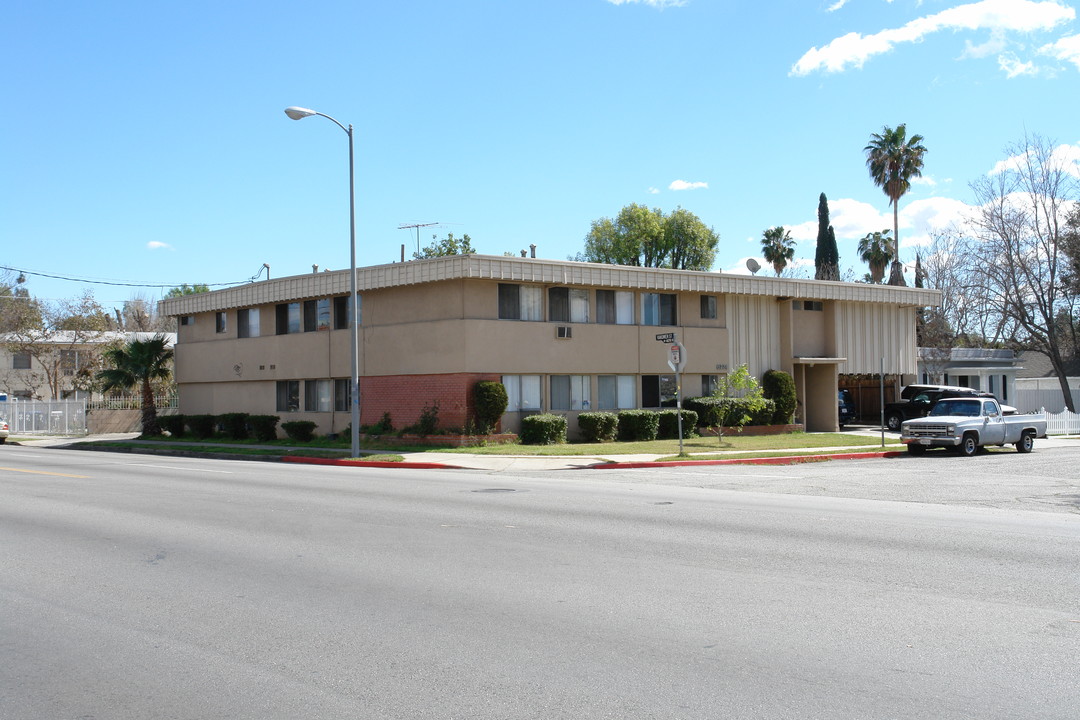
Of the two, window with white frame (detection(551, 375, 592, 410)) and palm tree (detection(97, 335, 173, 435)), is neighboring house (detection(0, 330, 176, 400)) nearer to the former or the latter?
palm tree (detection(97, 335, 173, 435))

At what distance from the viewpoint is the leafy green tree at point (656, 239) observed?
2653 inches

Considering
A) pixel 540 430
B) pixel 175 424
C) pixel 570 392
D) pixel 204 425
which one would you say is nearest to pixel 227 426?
pixel 204 425

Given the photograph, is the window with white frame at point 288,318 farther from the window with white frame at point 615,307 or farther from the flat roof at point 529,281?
the window with white frame at point 615,307

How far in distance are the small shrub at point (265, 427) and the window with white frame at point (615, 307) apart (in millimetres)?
12119

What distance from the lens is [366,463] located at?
24.5m

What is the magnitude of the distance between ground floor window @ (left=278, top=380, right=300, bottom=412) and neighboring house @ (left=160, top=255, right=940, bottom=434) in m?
0.06

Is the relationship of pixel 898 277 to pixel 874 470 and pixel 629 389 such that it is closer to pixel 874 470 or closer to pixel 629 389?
pixel 629 389

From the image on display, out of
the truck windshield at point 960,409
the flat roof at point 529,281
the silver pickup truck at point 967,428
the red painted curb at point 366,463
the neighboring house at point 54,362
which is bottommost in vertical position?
the red painted curb at point 366,463

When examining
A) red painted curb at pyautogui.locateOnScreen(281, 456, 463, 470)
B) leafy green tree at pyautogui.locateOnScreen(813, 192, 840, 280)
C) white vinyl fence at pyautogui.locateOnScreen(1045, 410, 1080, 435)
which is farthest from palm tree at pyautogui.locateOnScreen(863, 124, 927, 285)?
red painted curb at pyautogui.locateOnScreen(281, 456, 463, 470)

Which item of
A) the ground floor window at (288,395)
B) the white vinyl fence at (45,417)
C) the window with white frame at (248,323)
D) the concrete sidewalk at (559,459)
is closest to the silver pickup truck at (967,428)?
the concrete sidewalk at (559,459)

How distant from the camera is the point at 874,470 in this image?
71.3 ft

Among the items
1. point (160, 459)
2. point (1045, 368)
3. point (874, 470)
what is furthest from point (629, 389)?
point (1045, 368)

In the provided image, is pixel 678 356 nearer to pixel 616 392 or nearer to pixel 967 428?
pixel 616 392

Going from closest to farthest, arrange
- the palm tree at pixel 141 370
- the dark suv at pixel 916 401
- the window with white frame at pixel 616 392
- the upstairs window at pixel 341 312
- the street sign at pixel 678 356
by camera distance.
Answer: the street sign at pixel 678 356, the window with white frame at pixel 616 392, the upstairs window at pixel 341 312, the palm tree at pixel 141 370, the dark suv at pixel 916 401
